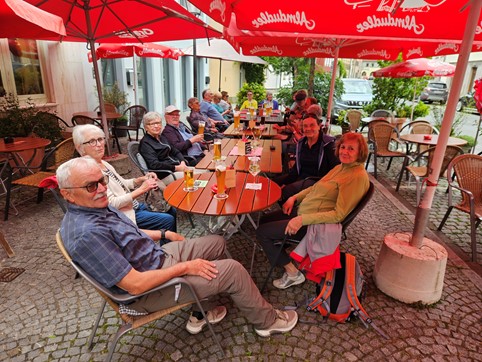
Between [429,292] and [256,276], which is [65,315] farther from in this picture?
[429,292]

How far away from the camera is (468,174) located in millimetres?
3436

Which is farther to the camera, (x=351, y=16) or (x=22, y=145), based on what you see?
(x=22, y=145)

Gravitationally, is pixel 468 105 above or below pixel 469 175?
above

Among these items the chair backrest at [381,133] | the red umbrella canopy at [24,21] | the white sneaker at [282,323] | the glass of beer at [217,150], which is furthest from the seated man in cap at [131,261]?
the chair backrest at [381,133]

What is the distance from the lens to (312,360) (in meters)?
2.04

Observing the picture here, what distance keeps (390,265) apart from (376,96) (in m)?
8.53

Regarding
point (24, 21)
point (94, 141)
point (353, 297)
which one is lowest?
point (353, 297)

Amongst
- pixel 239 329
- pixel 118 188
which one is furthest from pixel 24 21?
pixel 239 329

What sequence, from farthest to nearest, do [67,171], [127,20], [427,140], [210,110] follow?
1. [210,110]
2. [427,140]
3. [127,20]
4. [67,171]

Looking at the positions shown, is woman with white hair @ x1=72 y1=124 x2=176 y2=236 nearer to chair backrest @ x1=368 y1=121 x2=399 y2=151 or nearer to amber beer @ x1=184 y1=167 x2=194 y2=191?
amber beer @ x1=184 y1=167 x2=194 y2=191

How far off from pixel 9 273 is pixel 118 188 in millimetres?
1445

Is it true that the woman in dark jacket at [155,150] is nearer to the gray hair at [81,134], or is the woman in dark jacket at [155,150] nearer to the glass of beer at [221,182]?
the gray hair at [81,134]

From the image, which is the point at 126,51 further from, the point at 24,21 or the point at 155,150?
the point at 24,21

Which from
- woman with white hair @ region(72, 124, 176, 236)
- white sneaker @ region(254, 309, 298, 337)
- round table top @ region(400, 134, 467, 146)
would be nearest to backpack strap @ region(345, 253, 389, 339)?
white sneaker @ region(254, 309, 298, 337)
